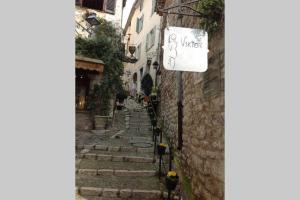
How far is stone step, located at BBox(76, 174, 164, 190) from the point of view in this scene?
3584mm

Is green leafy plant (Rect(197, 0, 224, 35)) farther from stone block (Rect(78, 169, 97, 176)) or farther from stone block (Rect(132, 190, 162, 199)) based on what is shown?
stone block (Rect(78, 169, 97, 176))

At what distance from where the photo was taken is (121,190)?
3.42 m

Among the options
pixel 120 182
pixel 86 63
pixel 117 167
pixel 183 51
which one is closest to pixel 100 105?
pixel 86 63

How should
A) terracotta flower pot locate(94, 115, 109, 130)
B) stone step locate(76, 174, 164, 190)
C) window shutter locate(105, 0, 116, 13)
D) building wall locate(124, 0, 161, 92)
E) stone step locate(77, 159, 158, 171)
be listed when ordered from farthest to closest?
building wall locate(124, 0, 161, 92)
window shutter locate(105, 0, 116, 13)
terracotta flower pot locate(94, 115, 109, 130)
stone step locate(77, 159, 158, 171)
stone step locate(76, 174, 164, 190)

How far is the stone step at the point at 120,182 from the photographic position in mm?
3584

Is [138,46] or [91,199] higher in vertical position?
[138,46]

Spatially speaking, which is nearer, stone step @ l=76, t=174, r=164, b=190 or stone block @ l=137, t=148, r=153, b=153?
stone step @ l=76, t=174, r=164, b=190

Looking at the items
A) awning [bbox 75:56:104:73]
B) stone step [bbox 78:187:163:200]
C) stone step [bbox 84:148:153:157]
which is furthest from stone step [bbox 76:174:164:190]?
awning [bbox 75:56:104:73]

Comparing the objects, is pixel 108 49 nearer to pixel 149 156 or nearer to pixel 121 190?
pixel 149 156

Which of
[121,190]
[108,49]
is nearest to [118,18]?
[108,49]

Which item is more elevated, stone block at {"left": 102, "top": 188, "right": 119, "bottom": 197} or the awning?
the awning

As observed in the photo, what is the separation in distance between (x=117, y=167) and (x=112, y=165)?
15 centimetres

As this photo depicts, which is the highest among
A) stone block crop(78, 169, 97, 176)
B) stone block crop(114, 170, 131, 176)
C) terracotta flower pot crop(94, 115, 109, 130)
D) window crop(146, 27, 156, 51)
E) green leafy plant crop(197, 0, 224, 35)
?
window crop(146, 27, 156, 51)

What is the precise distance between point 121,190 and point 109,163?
1.14m
